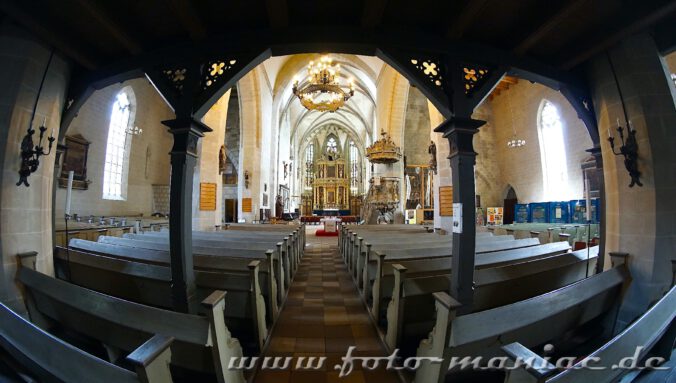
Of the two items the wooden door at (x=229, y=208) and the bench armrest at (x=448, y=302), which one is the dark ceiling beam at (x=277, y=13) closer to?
the bench armrest at (x=448, y=302)

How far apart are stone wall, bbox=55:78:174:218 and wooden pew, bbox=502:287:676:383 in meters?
10.6

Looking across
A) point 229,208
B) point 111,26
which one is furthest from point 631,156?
point 229,208

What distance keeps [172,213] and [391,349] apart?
2.29 m

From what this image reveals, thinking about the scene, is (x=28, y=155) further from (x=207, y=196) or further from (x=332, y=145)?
(x=332, y=145)

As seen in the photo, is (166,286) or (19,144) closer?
(166,286)

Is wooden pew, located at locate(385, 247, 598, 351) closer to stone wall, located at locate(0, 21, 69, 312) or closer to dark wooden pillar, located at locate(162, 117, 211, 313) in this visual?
dark wooden pillar, located at locate(162, 117, 211, 313)

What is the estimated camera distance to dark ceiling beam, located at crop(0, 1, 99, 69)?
6.91 ft

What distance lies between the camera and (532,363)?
91 cm

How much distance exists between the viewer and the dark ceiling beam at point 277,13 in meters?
2.17

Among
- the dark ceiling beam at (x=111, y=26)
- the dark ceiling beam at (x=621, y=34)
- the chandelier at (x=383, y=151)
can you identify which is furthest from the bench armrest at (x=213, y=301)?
the chandelier at (x=383, y=151)

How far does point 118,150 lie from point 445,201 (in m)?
12.9

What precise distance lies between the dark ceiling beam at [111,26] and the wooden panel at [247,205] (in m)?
8.93

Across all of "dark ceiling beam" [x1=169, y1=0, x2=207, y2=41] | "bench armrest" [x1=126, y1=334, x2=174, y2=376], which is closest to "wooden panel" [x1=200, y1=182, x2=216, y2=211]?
"dark ceiling beam" [x1=169, y1=0, x2=207, y2=41]

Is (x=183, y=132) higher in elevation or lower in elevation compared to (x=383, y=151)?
lower
